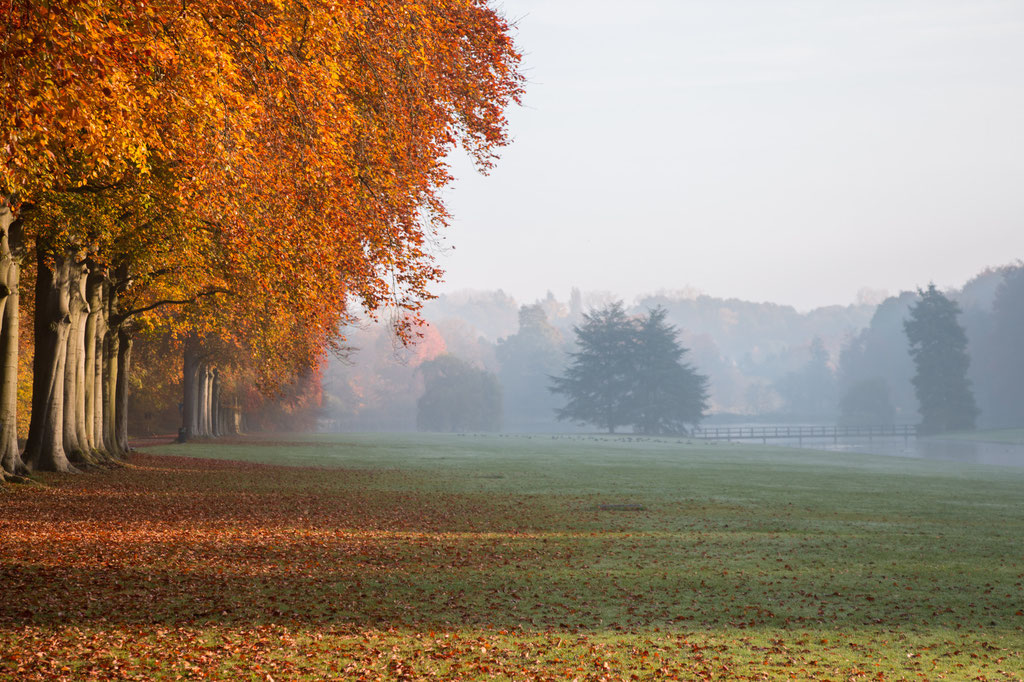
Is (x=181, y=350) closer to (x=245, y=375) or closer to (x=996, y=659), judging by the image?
(x=245, y=375)

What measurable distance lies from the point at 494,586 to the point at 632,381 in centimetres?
8953

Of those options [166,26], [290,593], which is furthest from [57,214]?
[290,593]

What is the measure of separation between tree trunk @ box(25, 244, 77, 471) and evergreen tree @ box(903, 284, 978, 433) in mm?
85871

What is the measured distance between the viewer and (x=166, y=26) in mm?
10586

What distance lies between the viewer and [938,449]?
242ft

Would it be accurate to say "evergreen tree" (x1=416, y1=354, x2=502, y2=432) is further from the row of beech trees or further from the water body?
the row of beech trees

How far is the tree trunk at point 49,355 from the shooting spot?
68.2 feet

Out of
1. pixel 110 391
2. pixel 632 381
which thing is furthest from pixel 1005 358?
pixel 110 391

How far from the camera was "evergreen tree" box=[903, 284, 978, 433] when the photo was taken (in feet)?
295

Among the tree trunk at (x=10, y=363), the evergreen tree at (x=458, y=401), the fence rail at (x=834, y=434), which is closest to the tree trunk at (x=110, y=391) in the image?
the tree trunk at (x=10, y=363)

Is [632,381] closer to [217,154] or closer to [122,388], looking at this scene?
[122,388]

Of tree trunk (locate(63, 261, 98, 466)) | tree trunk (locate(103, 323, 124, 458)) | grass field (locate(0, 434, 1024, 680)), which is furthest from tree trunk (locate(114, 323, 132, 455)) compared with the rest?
grass field (locate(0, 434, 1024, 680))

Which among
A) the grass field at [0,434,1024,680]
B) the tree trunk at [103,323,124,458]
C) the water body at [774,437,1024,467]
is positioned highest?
the tree trunk at [103,323,124,458]

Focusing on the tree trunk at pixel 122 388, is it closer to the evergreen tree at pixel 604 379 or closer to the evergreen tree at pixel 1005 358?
the evergreen tree at pixel 604 379
